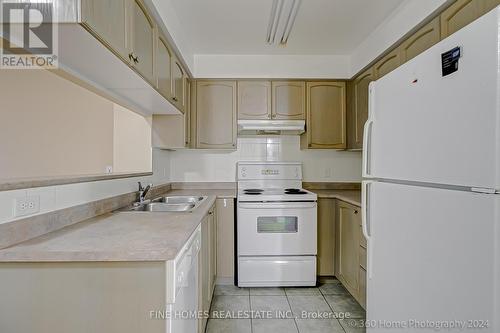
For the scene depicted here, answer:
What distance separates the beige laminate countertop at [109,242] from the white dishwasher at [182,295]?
0.07 meters

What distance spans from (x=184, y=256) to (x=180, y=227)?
0.55ft

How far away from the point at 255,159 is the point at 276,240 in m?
1.04

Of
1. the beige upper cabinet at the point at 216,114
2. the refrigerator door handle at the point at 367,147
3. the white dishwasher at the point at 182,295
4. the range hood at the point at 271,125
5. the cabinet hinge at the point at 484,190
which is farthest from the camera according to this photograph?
the beige upper cabinet at the point at 216,114

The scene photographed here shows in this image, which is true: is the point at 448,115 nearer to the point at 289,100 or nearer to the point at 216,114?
the point at 289,100

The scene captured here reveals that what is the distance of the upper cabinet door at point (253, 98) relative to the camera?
2.87 meters

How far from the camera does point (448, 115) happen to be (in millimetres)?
978

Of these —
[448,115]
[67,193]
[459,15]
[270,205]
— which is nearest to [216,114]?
[270,205]

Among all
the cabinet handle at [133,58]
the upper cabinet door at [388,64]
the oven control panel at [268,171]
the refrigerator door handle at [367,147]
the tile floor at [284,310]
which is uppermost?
the upper cabinet door at [388,64]

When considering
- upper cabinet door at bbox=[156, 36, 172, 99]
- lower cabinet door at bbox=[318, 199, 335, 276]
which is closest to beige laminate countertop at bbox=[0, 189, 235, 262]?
upper cabinet door at bbox=[156, 36, 172, 99]

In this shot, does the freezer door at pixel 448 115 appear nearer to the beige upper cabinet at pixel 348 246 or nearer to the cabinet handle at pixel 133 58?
the beige upper cabinet at pixel 348 246

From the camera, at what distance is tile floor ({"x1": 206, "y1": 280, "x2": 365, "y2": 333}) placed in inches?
76.2

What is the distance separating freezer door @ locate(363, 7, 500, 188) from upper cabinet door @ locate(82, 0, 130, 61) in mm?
1350

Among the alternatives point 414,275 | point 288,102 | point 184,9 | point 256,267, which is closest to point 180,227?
point 414,275

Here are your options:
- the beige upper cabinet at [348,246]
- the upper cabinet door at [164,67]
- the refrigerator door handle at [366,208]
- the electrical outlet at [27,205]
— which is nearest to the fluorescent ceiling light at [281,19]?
the upper cabinet door at [164,67]
